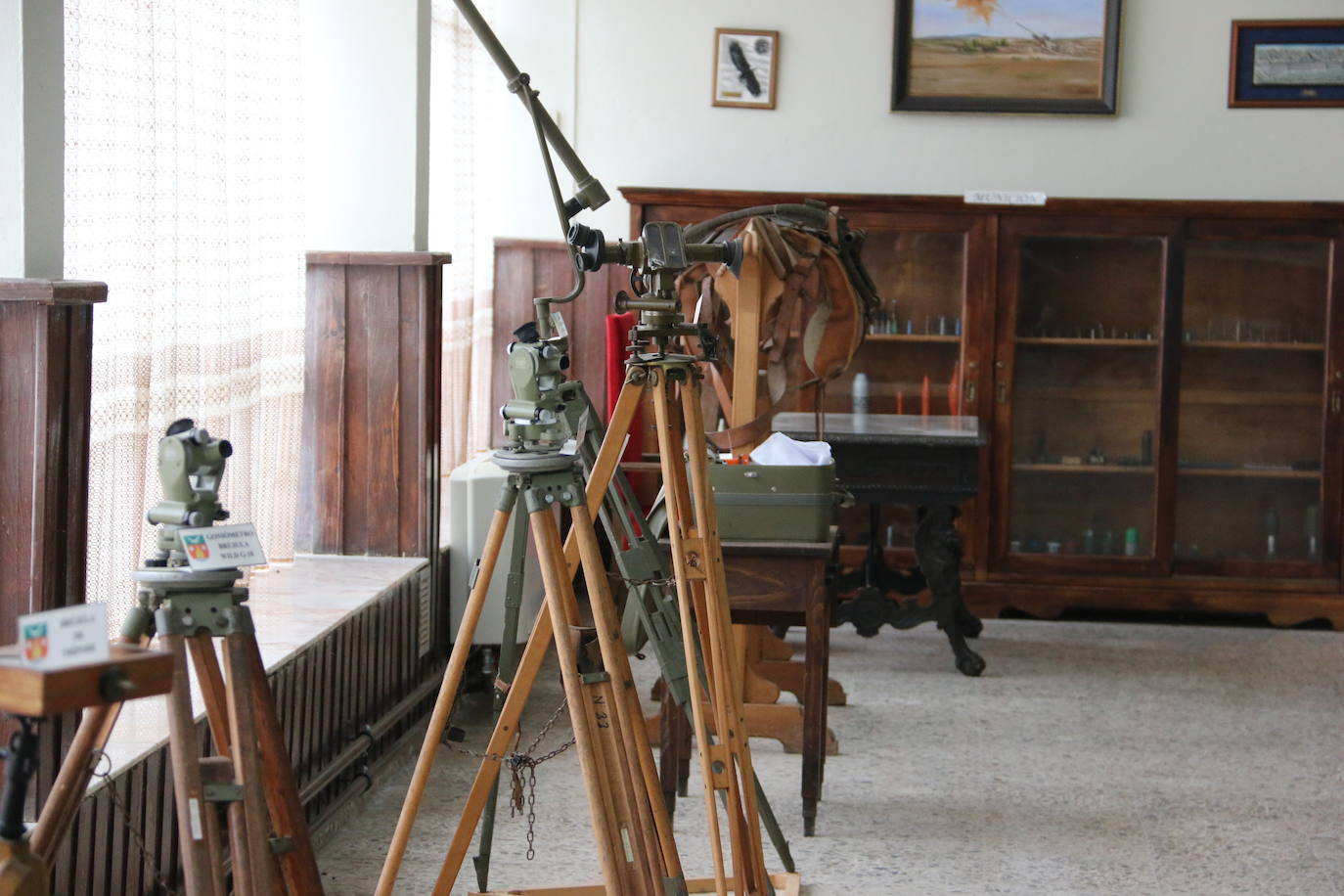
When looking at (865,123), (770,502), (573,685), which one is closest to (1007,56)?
(865,123)

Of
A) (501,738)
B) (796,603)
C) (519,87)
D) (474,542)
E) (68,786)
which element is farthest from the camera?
(474,542)

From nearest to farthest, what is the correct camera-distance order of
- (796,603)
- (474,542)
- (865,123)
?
(796,603) < (474,542) < (865,123)

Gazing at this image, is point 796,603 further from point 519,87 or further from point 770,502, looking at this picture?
point 519,87

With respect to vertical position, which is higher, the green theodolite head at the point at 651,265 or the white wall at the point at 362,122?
the white wall at the point at 362,122

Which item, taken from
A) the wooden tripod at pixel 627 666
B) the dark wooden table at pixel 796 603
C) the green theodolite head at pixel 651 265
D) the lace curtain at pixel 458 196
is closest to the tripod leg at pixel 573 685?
the wooden tripod at pixel 627 666

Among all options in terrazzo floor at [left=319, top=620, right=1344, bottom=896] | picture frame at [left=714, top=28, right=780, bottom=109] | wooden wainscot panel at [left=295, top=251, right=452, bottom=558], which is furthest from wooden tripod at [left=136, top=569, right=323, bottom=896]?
picture frame at [left=714, top=28, right=780, bottom=109]

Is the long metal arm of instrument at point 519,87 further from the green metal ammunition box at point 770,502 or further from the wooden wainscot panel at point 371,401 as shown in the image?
the wooden wainscot panel at point 371,401

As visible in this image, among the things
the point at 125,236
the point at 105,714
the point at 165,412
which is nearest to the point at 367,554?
the point at 165,412

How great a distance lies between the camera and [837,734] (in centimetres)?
434

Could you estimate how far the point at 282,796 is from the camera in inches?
73.3

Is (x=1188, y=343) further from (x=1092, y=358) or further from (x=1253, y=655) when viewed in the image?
(x=1253, y=655)

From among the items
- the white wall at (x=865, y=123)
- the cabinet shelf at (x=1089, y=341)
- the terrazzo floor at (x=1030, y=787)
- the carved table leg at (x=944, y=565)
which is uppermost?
the white wall at (x=865, y=123)

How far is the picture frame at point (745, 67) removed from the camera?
20.1ft

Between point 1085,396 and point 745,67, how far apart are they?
1.92 m
